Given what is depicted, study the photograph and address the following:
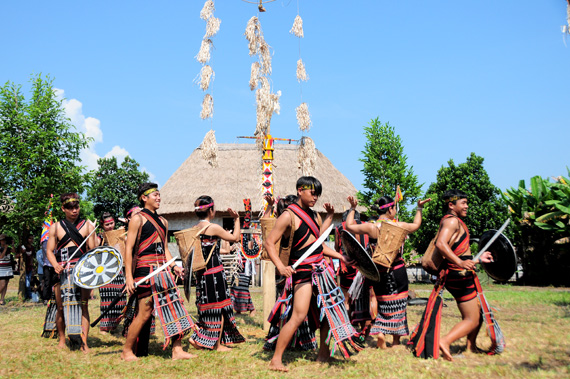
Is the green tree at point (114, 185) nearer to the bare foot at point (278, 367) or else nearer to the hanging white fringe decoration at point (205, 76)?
the hanging white fringe decoration at point (205, 76)

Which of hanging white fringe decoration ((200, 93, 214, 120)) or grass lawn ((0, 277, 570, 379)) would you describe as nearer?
grass lawn ((0, 277, 570, 379))

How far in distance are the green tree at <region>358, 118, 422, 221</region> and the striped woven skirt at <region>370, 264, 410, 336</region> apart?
13.2 metres

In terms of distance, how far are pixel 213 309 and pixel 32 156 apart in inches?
369

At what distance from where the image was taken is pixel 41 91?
1418 cm

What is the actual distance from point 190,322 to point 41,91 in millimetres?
A: 10999

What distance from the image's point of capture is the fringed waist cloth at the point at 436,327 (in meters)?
5.70

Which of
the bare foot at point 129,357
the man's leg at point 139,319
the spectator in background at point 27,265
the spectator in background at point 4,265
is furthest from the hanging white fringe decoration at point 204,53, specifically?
the spectator in background at point 27,265

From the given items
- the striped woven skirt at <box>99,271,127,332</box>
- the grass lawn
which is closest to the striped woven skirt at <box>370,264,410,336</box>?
the grass lawn

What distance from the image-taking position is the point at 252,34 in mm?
9500

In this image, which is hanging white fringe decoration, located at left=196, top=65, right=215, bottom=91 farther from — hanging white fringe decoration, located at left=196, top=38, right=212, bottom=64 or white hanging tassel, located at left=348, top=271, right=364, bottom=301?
white hanging tassel, located at left=348, top=271, right=364, bottom=301

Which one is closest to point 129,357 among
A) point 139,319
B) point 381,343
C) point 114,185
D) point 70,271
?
point 139,319

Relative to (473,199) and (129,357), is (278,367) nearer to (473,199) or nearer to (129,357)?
(129,357)

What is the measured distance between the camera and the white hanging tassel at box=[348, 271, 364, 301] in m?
7.09

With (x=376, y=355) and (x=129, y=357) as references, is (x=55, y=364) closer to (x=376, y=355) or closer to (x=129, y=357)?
(x=129, y=357)
